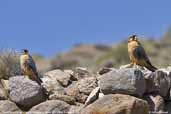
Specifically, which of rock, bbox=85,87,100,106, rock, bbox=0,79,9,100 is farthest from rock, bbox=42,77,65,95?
rock, bbox=85,87,100,106

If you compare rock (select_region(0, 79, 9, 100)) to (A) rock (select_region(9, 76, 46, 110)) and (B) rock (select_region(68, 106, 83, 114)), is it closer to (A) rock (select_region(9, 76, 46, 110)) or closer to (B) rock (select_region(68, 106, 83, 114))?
(A) rock (select_region(9, 76, 46, 110))

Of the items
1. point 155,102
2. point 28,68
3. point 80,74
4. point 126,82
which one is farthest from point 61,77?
point 155,102

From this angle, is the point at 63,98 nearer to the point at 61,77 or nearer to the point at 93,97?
the point at 93,97

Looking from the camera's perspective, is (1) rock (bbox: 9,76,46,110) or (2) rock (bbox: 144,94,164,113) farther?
(1) rock (bbox: 9,76,46,110)

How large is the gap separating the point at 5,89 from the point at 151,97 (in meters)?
3.76

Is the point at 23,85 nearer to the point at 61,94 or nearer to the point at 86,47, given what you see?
the point at 61,94

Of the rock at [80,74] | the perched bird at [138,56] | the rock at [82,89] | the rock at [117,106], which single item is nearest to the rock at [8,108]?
the rock at [82,89]

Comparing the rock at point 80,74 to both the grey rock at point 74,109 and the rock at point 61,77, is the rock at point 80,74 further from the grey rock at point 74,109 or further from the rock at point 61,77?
the grey rock at point 74,109

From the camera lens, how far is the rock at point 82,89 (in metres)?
14.1

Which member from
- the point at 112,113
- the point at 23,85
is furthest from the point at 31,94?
the point at 112,113

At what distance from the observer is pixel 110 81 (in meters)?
13.2

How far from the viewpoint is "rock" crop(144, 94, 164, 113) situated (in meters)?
13.2

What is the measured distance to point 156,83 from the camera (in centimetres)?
1350

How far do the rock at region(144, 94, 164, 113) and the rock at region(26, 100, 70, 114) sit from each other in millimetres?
1927
